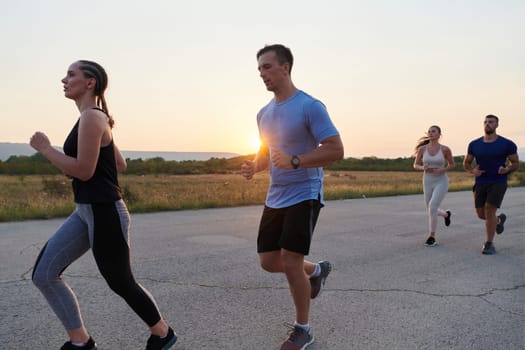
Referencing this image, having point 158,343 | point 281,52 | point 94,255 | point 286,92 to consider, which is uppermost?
point 281,52

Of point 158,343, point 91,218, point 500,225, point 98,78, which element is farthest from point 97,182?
point 500,225

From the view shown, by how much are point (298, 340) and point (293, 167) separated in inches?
46.9

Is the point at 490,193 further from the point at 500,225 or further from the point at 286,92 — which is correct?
the point at 286,92

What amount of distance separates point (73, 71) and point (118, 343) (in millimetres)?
1863

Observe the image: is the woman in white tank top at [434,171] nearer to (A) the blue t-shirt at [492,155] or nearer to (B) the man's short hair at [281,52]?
(A) the blue t-shirt at [492,155]

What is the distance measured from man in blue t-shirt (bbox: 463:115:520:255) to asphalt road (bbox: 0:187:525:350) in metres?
0.64

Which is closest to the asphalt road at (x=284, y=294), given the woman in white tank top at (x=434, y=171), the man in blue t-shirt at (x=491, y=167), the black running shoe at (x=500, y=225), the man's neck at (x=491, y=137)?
the black running shoe at (x=500, y=225)

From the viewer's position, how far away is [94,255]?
2.90m

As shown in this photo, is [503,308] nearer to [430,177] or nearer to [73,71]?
[430,177]

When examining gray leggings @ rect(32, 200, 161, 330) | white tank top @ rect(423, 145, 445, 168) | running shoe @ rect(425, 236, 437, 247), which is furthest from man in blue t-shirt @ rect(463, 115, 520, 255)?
gray leggings @ rect(32, 200, 161, 330)

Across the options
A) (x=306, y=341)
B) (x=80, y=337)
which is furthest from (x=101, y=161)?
(x=306, y=341)

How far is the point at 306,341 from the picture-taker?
3.35 metres

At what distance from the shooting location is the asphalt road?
355cm

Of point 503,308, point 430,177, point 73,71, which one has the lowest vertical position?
point 503,308
